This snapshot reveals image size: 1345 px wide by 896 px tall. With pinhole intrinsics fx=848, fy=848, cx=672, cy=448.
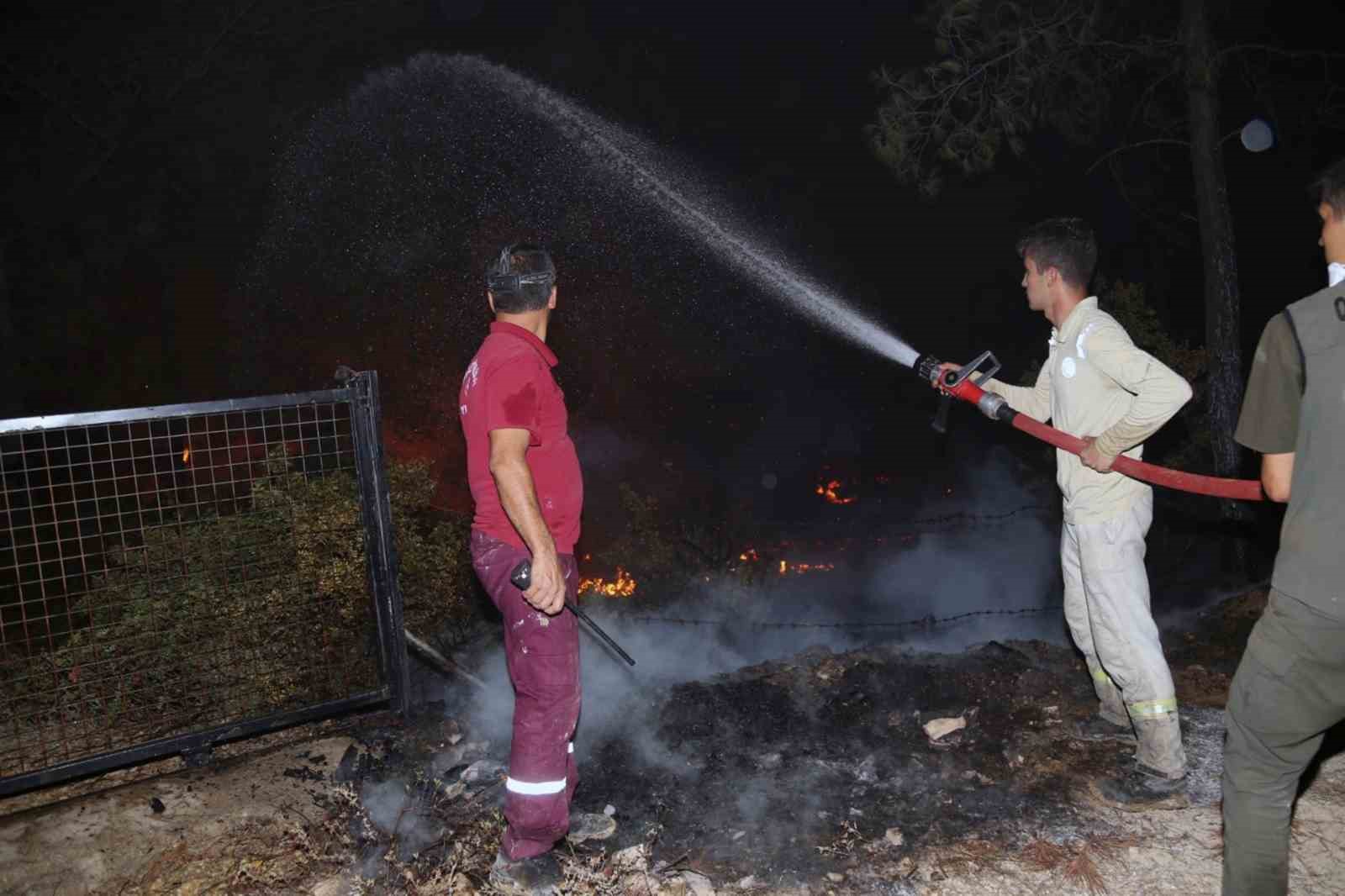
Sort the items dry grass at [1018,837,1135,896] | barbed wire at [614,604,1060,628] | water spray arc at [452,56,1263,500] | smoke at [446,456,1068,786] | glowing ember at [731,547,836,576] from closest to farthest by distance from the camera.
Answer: dry grass at [1018,837,1135,896], smoke at [446,456,1068,786], barbed wire at [614,604,1060,628], glowing ember at [731,547,836,576], water spray arc at [452,56,1263,500]

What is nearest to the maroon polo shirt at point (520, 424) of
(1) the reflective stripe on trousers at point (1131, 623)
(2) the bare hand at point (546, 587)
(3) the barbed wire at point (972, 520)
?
(2) the bare hand at point (546, 587)

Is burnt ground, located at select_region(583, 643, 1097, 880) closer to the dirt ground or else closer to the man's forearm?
the dirt ground

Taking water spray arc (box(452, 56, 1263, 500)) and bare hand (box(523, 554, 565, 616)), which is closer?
bare hand (box(523, 554, 565, 616))

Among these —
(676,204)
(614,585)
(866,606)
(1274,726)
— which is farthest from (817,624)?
(676,204)

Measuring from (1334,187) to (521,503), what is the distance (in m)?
3.11

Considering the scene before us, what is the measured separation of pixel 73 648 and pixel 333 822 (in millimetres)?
1914

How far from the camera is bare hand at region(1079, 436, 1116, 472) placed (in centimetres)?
→ 415

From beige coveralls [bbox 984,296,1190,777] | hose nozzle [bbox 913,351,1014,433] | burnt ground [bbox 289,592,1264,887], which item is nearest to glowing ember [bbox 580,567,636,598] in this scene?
burnt ground [bbox 289,592,1264,887]

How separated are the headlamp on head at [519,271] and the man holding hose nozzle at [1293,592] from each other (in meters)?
2.70

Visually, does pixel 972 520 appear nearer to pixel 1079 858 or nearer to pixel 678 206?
pixel 1079 858

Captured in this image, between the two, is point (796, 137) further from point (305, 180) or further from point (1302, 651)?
point (1302, 651)

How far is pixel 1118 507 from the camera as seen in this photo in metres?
4.27

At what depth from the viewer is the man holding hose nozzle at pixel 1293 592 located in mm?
2729

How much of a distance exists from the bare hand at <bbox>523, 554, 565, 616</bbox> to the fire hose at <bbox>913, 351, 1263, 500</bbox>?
97.6 inches
